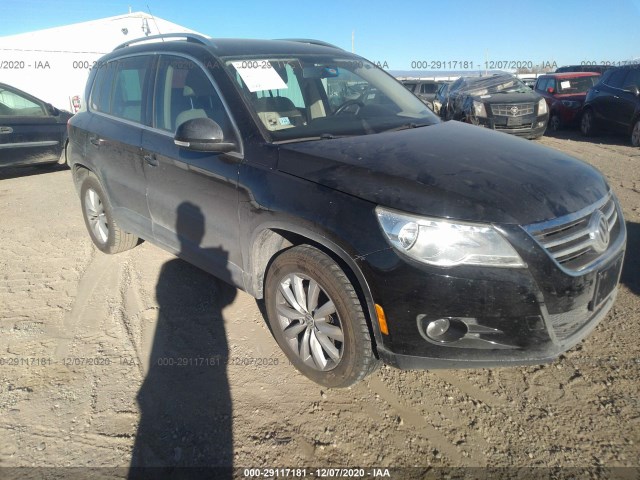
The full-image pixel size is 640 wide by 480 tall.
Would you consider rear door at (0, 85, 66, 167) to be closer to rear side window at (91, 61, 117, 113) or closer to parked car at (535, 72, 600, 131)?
rear side window at (91, 61, 117, 113)


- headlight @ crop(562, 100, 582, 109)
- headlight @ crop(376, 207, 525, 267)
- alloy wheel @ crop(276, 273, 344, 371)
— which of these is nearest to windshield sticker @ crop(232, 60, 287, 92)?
alloy wheel @ crop(276, 273, 344, 371)

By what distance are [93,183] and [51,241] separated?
1150 millimetres

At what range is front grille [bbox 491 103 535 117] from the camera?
9570mm

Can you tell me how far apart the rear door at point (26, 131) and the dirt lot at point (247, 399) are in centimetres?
524

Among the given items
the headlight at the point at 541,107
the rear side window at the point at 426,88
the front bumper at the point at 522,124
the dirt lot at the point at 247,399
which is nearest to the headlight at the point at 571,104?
the headlight at the point at 541,107

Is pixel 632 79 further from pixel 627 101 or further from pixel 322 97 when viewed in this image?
pixel 322 97

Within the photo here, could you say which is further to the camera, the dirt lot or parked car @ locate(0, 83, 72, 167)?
parked car @ locate(0, 83, 72, 167)

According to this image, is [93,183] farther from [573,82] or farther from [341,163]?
[573,82]

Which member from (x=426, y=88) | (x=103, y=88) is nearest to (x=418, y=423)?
(x=103, y=88)

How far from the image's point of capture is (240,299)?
3.60m

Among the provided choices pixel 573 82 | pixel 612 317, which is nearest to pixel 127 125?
pixel 612 317

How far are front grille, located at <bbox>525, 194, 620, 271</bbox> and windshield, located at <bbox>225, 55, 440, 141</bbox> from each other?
4.21ft

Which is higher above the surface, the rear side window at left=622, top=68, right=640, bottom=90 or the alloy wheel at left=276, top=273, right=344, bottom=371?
the rear side window at left=622, top=68, right=640, bottom=90

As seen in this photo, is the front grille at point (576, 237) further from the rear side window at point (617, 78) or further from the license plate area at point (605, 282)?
the rear side window at point (617, 78)
